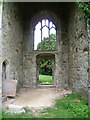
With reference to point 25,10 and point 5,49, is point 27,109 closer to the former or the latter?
point 5,49

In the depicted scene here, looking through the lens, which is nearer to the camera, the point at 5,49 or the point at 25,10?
the point at 5,49

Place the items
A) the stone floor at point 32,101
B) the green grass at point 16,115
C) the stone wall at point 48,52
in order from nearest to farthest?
the green grass at point 16,115, the stone floor at point 32,101, the stone wall at point 48,52

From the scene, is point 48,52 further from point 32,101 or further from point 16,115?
point 16,115

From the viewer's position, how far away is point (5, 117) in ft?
11.2

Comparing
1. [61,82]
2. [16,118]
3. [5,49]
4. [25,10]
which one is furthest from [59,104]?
[25,10]

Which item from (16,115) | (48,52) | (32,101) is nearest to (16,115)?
(16,115)

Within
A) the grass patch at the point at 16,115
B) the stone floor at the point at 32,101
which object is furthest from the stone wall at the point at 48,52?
the grass patch at the point at 16,115

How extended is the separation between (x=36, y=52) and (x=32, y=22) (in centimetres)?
192

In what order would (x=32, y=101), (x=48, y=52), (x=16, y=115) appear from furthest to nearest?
(x=48, y=52) < (x=32, y=101) < (x=16, y=115)

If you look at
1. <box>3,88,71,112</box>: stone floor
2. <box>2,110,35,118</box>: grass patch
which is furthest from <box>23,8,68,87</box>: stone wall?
<box>2,110,35,118</box>: grass patch

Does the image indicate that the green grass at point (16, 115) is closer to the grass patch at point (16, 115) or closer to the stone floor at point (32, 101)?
the grass patch at point (16, 115)

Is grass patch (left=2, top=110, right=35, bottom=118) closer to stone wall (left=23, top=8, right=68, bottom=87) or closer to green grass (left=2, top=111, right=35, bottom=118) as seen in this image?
green grass (left=2, top=111, right=35, bottom=118)

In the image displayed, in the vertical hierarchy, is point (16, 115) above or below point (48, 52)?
below

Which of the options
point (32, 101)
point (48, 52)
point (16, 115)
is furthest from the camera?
point (48, 52)
